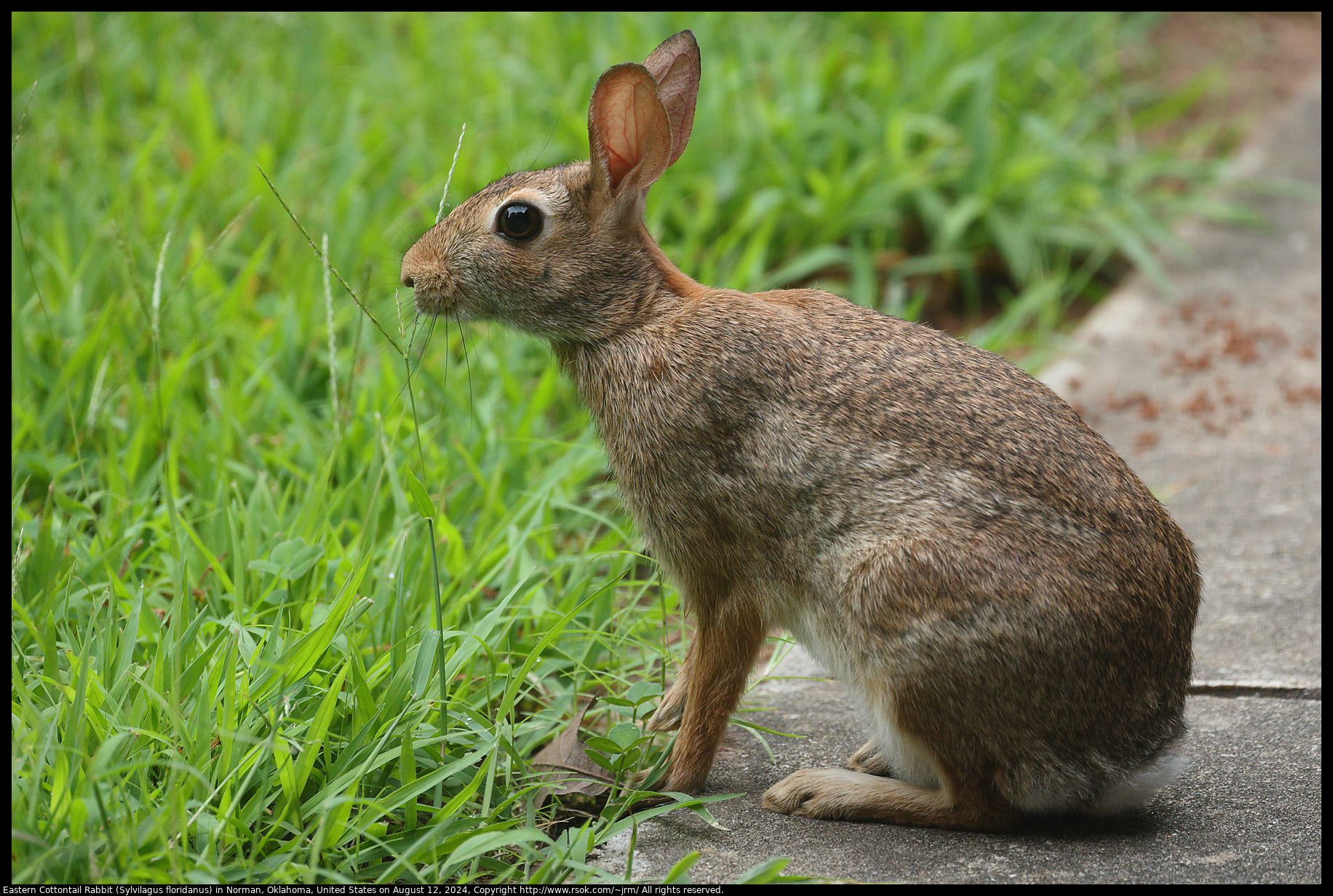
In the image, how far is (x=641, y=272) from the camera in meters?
3.09

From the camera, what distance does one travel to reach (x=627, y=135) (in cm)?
300

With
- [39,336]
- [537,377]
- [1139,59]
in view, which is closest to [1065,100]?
[1139,59]

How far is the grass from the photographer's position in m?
2.53

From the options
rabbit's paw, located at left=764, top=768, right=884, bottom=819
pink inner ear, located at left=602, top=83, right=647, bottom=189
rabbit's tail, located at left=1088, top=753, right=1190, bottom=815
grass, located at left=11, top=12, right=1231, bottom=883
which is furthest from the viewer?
pink inner ear, located at left=602, top=83, right=647, bottom=189

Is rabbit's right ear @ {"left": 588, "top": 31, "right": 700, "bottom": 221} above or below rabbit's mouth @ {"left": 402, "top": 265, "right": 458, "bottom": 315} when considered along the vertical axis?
above

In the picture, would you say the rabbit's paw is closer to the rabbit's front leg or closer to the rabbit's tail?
the rabbit's front leg

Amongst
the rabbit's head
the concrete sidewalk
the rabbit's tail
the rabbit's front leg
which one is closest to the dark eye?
the rabbit's head

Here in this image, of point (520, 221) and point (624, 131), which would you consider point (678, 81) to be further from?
point (520, 221)

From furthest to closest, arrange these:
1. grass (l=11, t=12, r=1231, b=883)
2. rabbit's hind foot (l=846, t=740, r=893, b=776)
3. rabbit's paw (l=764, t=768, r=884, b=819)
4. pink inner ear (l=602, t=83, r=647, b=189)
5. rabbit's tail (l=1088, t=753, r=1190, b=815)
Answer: rabbit's hind foot (l=846, t=740, r=893, b=776) → pink inner ear (l=602, t=83, r=647, b=189) → rabbit's paw (l=764, t=768, r=884, b=819) → rabbit's tail (l=1088, t=753, r=1190, b=815) → grass (l=11, t=12, r=1231, b=883)

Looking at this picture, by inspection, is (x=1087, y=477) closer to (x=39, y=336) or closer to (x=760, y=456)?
(x=760, y=456)

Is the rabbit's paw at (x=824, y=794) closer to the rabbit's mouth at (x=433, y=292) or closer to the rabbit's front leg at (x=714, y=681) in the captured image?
the rabbit's front leg at (x=714, y=681)

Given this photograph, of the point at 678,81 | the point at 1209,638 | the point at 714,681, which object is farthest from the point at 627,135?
the point at 1209,638

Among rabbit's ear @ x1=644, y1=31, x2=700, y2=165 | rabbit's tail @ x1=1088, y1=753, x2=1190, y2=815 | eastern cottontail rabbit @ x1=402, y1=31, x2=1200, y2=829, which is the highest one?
rabbit's ear @ x1=644, y1=31, x2=700, y2=165

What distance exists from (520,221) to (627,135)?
0.33m
